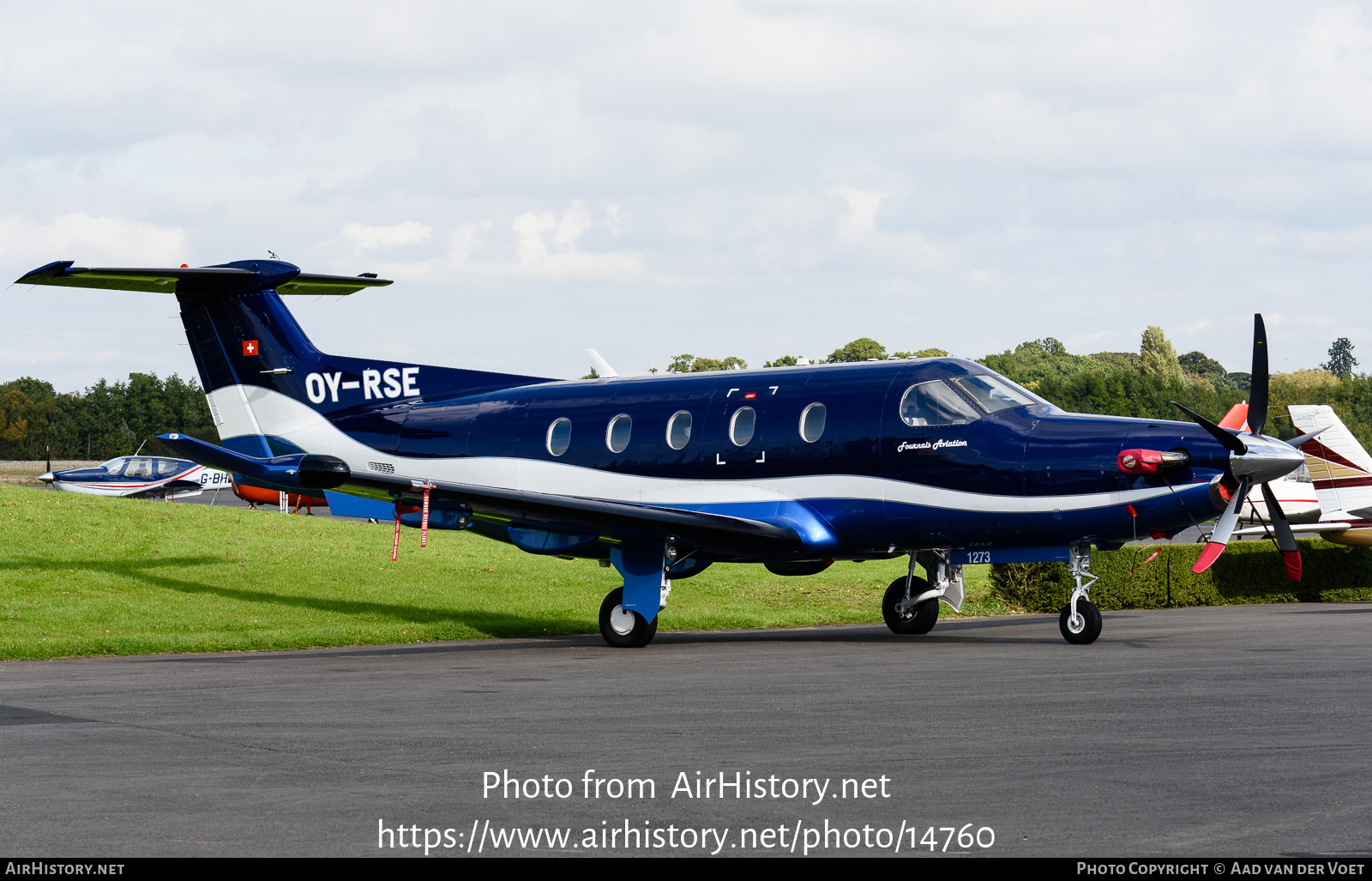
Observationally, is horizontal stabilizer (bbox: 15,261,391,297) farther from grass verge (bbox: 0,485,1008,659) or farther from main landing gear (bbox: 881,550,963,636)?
main landing gear (bbox: 881,550,963,636)

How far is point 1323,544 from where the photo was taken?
28.5m

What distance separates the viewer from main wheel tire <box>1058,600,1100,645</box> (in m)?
17.1

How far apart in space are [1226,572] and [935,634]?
10.5m

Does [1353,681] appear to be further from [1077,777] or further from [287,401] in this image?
[287,401]

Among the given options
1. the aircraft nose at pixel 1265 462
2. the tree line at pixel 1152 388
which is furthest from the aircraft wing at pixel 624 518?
the tree line at pixel 1152 388

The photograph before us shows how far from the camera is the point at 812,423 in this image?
716 inches

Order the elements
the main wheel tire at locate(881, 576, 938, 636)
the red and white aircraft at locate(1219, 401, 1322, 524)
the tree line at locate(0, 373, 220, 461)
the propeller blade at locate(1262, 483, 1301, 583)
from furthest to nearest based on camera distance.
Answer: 1. the tree line at locate(0, 373, 220, 461)
2. the red and white aircraft at locate(1219, 401, 1322, 524)
3. the main wheel tire at locate(881, 576, 938, 636)
4. the propeller blade at locate(1262, 483, 1301, 583)

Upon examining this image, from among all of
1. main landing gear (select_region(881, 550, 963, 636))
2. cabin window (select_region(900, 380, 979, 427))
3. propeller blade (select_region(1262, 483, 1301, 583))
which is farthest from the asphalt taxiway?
cabin window (select_region(900, 380, 979, 427))

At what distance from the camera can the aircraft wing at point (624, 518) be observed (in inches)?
682

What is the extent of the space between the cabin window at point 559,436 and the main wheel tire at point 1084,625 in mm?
7705

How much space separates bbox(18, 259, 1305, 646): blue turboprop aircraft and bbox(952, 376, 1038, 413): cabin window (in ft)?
0.09

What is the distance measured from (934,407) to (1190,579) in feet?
39.6

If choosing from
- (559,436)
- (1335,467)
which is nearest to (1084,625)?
(559,436)

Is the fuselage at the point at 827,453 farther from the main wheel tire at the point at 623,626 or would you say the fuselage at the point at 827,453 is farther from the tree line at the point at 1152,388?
the tree line at the point at 1152,388
